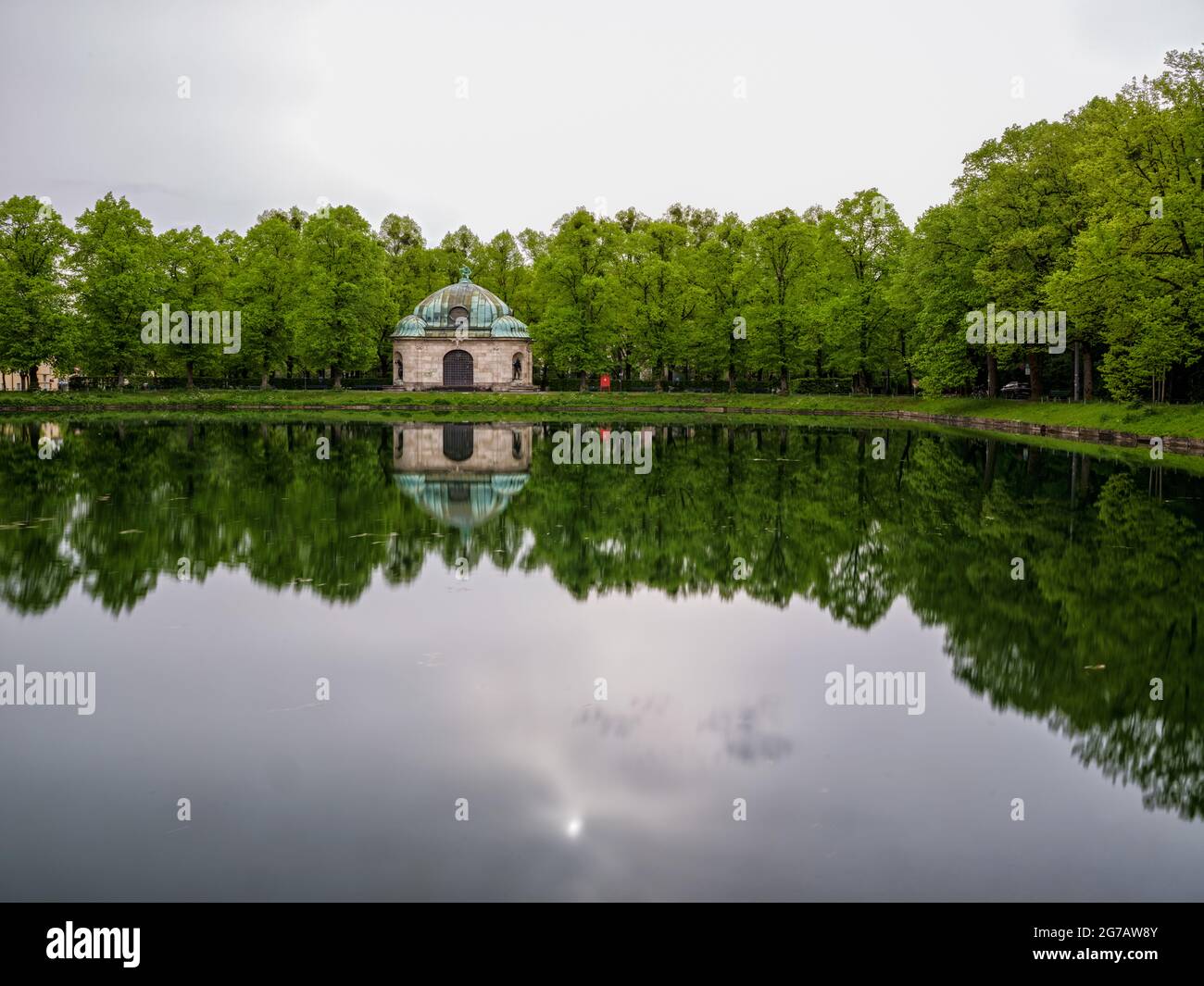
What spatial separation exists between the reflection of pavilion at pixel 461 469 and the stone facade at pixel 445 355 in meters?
30.6

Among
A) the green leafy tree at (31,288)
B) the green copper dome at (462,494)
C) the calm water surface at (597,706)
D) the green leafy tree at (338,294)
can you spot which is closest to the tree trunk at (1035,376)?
Answer: the calm water surface at (597,706)

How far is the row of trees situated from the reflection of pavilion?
24.7 meters

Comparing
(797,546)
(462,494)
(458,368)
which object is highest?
(458,368)

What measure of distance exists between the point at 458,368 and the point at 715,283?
70.9ft

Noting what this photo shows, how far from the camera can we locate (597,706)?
9047 millimetres

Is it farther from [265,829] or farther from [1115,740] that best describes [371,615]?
[1115,740]

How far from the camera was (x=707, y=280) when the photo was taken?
77.9 metres

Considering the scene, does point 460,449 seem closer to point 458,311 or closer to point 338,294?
point 338,294

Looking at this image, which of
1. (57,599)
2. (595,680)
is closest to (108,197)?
(57,599)

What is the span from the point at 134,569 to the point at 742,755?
1038 cm

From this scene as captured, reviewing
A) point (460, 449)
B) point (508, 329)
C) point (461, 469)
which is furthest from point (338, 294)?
point (461, 469)

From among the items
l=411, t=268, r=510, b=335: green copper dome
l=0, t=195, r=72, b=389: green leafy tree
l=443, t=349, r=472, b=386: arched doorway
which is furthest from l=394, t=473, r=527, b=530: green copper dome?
l=411, t=268, r=510, b=335: green copper dome

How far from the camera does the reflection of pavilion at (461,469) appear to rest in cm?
2142

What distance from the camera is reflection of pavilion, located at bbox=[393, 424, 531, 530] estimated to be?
843 inches
